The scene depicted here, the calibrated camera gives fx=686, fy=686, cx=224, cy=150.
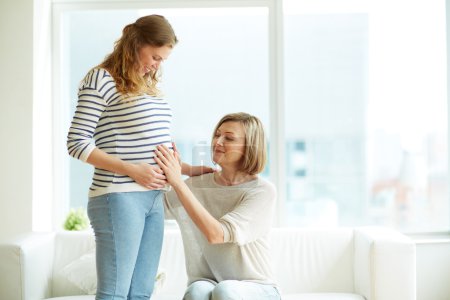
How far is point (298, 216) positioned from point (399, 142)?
2.34ft

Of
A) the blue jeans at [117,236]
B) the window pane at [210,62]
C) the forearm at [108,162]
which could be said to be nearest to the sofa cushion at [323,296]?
the window pane at [210,62]

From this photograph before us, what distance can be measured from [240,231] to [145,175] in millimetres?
519

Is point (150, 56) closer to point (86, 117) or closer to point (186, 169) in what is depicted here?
point (86, 117)

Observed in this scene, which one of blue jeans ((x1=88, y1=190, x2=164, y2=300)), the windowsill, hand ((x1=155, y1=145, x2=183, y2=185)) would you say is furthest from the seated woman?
the windowsill

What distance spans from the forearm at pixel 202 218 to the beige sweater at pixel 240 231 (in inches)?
2.5

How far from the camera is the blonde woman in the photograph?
1.94m

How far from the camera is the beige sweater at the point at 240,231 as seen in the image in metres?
2.44

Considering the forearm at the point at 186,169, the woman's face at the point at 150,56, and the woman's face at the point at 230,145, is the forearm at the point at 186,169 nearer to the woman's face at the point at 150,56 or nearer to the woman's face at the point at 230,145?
the woman's face at the point at 230,145

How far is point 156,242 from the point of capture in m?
2.07

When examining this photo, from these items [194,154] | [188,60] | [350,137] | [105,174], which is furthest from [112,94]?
[350,137]

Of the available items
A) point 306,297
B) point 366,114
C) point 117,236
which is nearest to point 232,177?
point 117,236

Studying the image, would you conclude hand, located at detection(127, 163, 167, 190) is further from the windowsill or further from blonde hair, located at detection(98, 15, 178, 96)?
the windowsill

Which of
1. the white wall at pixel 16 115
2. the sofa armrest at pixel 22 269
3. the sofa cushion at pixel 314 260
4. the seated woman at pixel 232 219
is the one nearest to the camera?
the seated woman at pixel 232 219

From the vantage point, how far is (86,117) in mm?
1959
